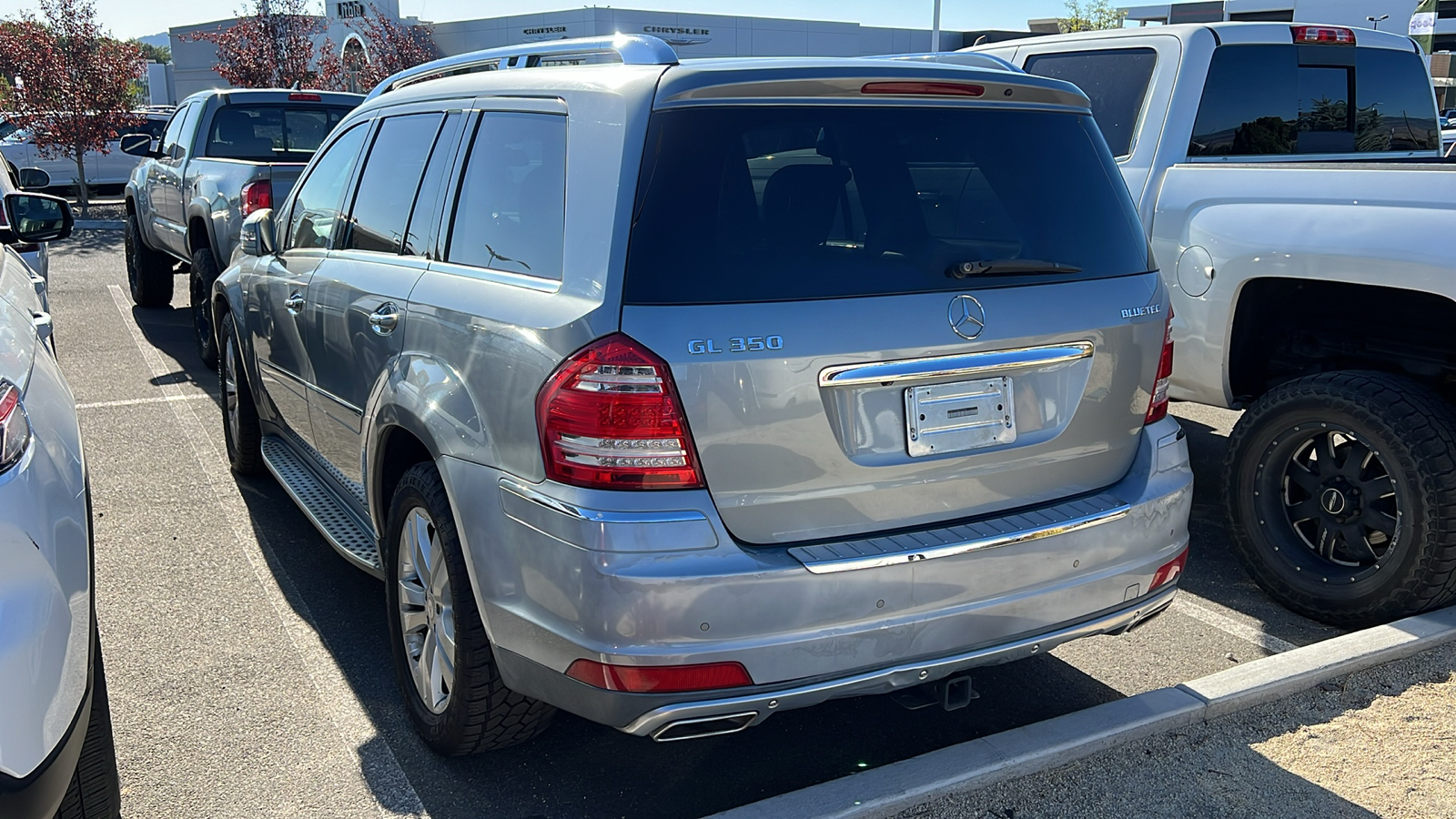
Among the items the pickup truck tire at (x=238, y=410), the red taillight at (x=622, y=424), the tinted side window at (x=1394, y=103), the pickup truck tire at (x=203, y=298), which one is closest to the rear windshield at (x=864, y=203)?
the red taillight at (x=622, y=424)

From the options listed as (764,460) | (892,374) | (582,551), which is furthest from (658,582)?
(892,374)

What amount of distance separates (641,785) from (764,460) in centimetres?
118

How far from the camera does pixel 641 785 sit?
327 centimetres

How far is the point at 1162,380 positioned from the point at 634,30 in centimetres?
4156

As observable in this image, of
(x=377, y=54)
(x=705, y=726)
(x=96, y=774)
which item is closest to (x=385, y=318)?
(x=96, y=774)

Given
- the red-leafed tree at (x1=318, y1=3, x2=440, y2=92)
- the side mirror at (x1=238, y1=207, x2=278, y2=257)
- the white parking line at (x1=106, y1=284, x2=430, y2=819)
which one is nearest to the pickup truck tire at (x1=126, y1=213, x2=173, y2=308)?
the white parking line at (x1=106, y1=284, x2=430, y2=819)

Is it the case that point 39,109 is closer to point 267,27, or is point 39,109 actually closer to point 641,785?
point 267,27

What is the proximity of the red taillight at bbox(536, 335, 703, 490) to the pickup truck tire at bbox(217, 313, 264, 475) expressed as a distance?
11.0 ft

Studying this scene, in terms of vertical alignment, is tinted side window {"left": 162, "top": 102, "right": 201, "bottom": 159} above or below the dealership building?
below

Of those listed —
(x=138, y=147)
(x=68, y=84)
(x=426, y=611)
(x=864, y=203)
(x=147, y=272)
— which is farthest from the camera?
(x=68, y=84)

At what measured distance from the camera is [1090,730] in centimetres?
323

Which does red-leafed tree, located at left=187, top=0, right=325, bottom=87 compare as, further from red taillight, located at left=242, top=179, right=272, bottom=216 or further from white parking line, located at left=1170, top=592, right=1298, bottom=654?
white parking line, located at left=1170, top=592, right=1298, bottom=654

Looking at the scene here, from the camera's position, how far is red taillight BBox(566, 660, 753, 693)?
2568mm

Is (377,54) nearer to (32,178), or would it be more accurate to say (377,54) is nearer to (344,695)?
(32,178)
